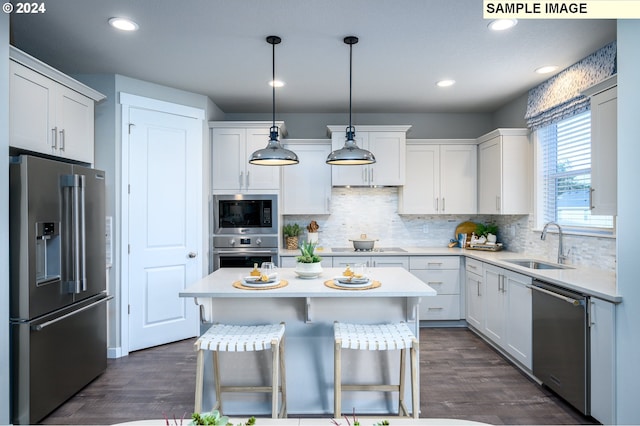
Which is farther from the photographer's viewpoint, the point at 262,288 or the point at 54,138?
the point at 54,138

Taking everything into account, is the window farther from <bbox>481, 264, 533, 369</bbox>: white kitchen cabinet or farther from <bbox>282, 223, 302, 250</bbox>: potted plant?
<bbox>282, 223, 302, 250</bbox>: potted plant

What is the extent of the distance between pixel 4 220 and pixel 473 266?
400 cm

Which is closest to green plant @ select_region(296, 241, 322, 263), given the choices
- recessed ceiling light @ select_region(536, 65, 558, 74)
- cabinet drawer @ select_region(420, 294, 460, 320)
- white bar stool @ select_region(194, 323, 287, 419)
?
white bar stool @ select_region(194, 323, 287, 419)

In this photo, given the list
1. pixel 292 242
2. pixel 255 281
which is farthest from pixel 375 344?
pixel 292 242

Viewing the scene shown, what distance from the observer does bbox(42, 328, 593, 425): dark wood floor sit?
2495mm

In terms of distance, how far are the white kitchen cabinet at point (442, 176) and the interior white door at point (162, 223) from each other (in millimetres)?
2556

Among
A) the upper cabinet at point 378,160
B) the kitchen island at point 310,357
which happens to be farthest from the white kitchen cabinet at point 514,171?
the kitchen island at point 310,357

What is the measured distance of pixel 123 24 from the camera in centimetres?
257

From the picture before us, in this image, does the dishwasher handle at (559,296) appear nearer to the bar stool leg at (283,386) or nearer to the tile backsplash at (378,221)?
the bar stool leg at (283,386)

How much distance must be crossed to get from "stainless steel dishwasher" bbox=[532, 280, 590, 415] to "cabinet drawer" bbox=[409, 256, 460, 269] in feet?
4.70

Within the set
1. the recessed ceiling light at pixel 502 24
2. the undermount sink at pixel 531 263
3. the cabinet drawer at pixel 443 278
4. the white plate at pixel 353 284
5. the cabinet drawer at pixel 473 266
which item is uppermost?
the recessed ceiling light at pixel 502 24

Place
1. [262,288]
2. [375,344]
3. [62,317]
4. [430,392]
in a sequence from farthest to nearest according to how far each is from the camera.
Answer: [430,392], [62,317], [262,288], [375,344]

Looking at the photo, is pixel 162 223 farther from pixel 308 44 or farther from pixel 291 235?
pixel 308 44

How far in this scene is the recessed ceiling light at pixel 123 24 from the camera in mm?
2523
